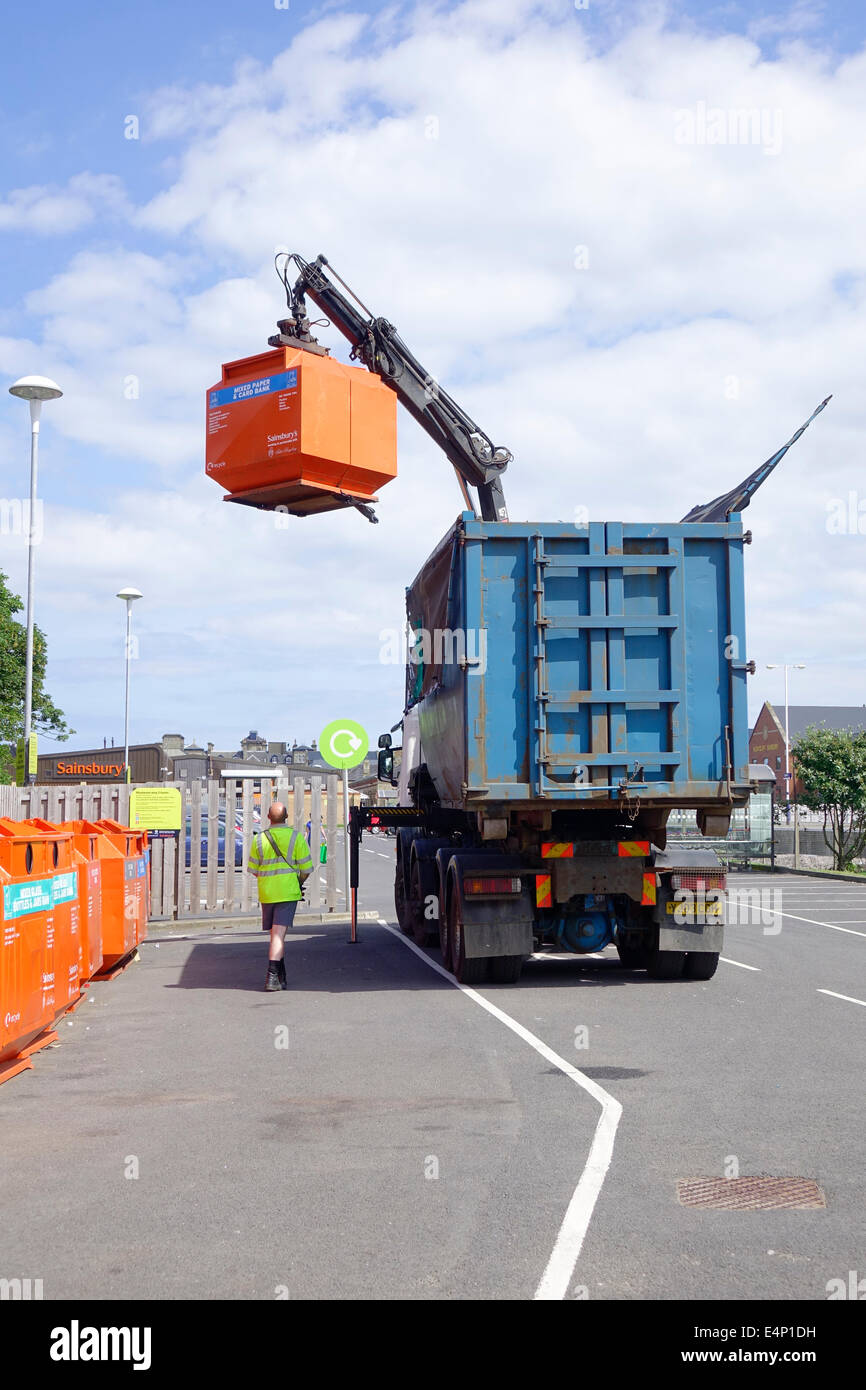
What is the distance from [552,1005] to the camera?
11.0 meters

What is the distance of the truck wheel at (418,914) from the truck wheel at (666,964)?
12.4 feet

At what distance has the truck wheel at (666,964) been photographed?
40.9ft

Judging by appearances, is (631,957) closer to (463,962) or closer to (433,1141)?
(463,962)

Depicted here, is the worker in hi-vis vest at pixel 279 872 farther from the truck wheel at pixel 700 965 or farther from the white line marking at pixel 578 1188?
the truck wheel at pixel 700 965

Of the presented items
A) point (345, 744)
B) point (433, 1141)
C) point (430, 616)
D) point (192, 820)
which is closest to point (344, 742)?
point (345, 744)

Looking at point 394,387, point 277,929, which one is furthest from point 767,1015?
point 394,387

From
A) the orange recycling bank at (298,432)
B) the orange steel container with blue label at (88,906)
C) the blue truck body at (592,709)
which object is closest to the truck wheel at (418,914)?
the blue truck body at (592,709)

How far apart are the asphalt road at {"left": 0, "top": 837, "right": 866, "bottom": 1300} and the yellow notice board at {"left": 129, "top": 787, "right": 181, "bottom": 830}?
6.33 m

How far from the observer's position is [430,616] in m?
14.1

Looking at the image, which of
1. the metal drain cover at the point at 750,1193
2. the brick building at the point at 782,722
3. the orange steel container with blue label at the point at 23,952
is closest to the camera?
the metal drain cover at the point at 750,1193

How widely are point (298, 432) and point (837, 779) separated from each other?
88.8 feet
